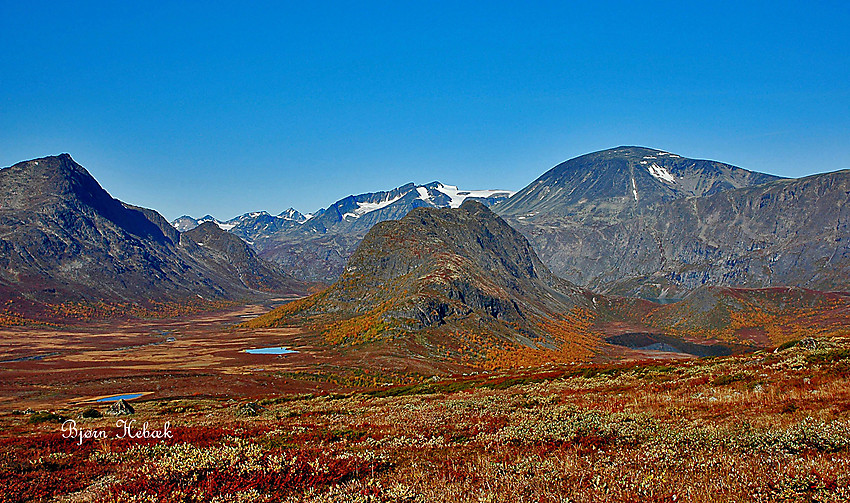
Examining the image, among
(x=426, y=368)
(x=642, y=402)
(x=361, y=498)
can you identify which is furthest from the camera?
(x=426, y=368)

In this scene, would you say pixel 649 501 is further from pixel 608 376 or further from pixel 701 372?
pixel 608 376

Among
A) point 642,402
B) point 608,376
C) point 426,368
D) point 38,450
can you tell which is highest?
point 38,450

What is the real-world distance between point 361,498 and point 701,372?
46787mm

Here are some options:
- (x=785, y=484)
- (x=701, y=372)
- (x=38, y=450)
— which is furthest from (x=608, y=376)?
(x=38, y=450)

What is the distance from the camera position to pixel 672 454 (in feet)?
58.7

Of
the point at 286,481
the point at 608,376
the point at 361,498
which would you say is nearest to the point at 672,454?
the point at 361,498

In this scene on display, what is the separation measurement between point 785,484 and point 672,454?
495cm

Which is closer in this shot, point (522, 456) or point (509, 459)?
point (509, 459)

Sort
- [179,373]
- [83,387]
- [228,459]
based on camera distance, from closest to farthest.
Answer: [228,459]
[83,387]
[179,373]

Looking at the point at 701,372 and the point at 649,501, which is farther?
the point at 701,372

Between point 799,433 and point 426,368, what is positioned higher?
point 799,433

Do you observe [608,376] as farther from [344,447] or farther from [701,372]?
[344,447]

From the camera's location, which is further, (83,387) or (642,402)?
(83,387)

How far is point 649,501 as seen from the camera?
12.8 m
